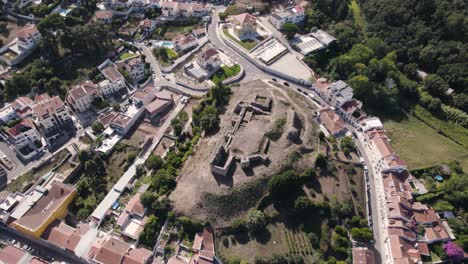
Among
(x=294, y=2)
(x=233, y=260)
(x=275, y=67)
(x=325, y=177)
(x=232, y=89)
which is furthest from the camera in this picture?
(x=294, y=2)

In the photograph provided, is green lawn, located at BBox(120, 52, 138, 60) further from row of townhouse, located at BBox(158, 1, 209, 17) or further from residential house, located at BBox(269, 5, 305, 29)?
residential house, located at BBox(269, 5, 305, 29)

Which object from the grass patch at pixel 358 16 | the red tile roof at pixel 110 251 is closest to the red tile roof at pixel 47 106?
the red tile roof at pixel 110 251

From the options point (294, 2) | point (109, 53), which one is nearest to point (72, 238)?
point (109, 53)

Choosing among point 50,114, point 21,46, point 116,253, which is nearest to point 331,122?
point 116,253

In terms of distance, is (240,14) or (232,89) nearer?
(232,89)

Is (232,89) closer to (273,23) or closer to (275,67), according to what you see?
(275,67)
